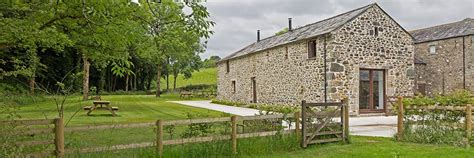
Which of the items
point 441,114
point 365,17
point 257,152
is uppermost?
point 365,17

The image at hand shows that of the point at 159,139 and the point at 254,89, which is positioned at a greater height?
the point at 254,89

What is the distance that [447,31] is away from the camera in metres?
28.3

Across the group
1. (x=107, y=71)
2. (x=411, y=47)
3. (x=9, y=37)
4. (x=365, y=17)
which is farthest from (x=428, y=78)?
(x=107, y=71)

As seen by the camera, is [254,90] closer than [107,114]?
No

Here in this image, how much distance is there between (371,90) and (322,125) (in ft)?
37.5

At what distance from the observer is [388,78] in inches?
802

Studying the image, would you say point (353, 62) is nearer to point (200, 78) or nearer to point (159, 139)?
point (159, 139)

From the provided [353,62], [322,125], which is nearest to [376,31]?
[353,62]

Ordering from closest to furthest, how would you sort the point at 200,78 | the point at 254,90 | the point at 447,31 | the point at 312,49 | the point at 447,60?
the point at 312,49 < the point at 447,60 < the point at 254,90 < the point at 447,31 < the point at 200,78

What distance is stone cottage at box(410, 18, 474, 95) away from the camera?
2603 centimetres

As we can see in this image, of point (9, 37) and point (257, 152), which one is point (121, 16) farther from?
point (257, 152)

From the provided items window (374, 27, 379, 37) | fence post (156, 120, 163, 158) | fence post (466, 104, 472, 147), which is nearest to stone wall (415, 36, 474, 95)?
window (374, 27, 379, 37)

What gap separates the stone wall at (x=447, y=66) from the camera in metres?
26.0

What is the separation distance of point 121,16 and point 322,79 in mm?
13019
